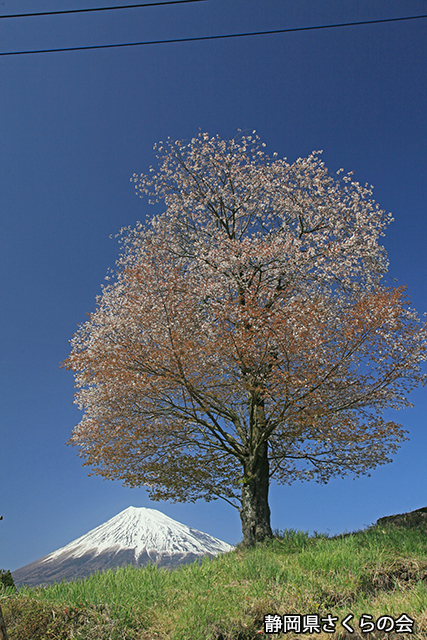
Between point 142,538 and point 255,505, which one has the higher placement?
point 255,505

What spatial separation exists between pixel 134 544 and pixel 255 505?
4.40 metres

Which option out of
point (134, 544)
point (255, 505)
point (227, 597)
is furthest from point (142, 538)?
point (227, 597)

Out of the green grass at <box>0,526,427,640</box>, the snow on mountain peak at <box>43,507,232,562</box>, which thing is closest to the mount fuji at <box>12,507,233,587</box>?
the snow on mountain peak at <box>43,507,232,562</box>

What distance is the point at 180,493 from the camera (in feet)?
40.9

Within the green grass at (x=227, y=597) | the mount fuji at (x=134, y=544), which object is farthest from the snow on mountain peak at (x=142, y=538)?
the green grass at (x=227, y=597)

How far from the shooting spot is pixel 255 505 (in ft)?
36.0

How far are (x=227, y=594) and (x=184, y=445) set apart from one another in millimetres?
5690

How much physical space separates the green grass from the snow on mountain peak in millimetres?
4152

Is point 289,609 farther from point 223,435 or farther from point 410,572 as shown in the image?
point 223,435

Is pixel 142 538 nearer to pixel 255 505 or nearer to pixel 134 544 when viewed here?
pixel 134 544

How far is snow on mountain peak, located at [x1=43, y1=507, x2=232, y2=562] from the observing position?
1198 centimetres

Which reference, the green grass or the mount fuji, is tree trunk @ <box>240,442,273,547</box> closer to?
the mount fuji

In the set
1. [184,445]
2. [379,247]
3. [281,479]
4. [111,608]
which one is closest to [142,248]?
[184,445]

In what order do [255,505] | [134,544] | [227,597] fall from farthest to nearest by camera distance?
[134,544], [255,505], [227,597]
